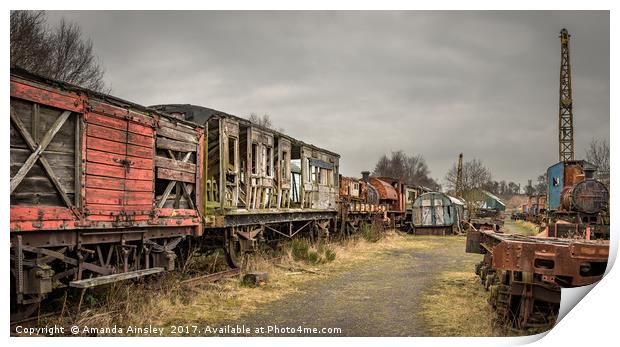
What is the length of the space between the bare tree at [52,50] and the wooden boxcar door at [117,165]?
98 centimetres

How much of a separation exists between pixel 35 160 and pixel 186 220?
359 centimetres

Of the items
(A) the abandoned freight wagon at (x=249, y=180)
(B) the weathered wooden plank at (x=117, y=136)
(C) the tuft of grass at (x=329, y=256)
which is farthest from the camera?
(C) the tuft of grass at (x=329, y=256)

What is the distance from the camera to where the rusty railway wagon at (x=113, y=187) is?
221 inches

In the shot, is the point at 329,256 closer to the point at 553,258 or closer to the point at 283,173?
the point at 283,173

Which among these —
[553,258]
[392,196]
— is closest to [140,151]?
[553,258]

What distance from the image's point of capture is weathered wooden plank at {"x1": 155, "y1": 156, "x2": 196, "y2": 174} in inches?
321

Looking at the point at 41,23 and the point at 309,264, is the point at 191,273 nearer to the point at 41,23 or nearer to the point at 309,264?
the point at 309,264

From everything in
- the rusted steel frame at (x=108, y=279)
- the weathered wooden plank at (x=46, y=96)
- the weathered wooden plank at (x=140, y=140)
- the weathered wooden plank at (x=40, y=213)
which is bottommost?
the rusted steel frame at (x=108, y=279)

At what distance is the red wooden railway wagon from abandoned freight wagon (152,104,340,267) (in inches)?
36.2

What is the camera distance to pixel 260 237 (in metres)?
12.3

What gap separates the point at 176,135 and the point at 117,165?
5.95ft

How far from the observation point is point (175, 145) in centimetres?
867

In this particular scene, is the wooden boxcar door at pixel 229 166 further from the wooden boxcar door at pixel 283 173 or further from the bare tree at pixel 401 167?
the bare tree at pixel 401 167

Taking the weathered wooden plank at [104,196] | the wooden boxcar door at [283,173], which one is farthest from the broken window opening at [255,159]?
the weathered wooden plank at [104,196]
